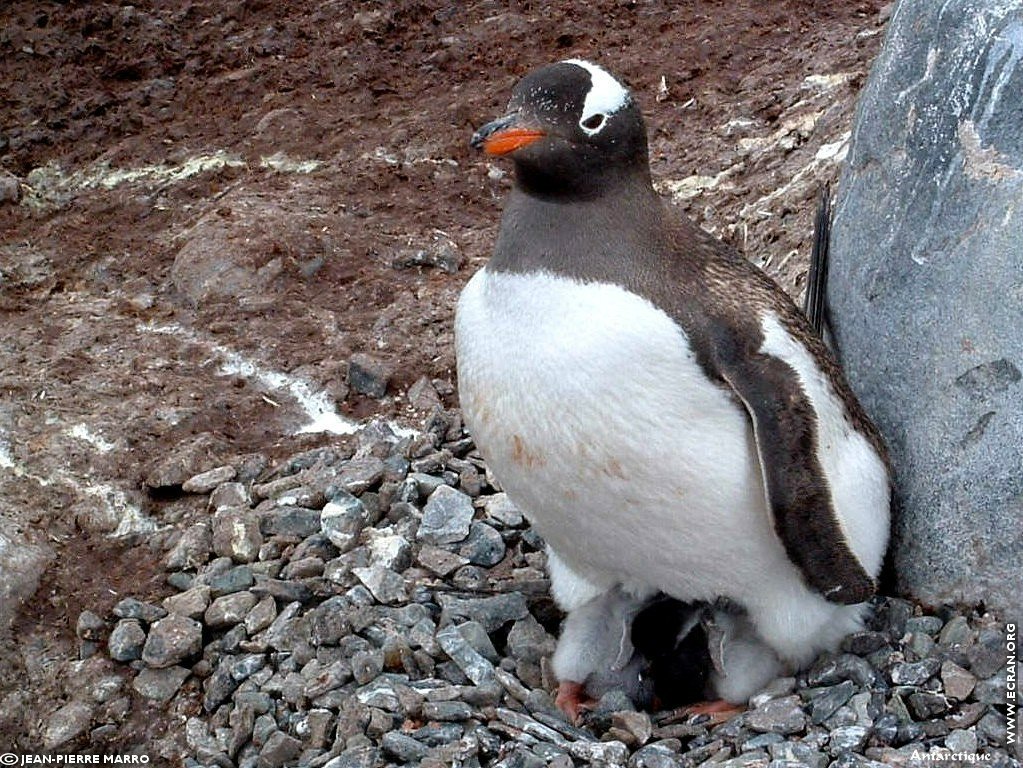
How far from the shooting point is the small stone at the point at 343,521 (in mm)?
4094

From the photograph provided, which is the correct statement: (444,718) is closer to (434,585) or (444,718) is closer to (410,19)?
(434,585)

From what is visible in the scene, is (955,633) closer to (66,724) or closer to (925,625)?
(925,625)

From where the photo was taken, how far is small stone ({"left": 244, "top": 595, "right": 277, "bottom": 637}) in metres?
3.82

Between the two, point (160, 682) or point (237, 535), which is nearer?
point (160, 682)

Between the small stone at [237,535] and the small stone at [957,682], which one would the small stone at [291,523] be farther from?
the small stone at [957,682]

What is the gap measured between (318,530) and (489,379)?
121 cm

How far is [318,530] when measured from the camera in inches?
166

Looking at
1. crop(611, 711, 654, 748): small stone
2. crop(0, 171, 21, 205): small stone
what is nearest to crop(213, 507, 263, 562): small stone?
crop(611, 711, 654, 748): small stone

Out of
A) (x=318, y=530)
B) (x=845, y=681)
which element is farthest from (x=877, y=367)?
(x=318, y=530)

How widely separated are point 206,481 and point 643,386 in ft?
6.51

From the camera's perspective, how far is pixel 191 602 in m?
3.95

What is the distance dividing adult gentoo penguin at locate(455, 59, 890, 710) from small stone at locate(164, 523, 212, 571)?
1.26 metres

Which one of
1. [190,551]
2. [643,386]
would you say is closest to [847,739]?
[643,386]

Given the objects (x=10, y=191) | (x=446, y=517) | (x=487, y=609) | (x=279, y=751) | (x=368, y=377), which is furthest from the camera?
(x=10, y=191)
